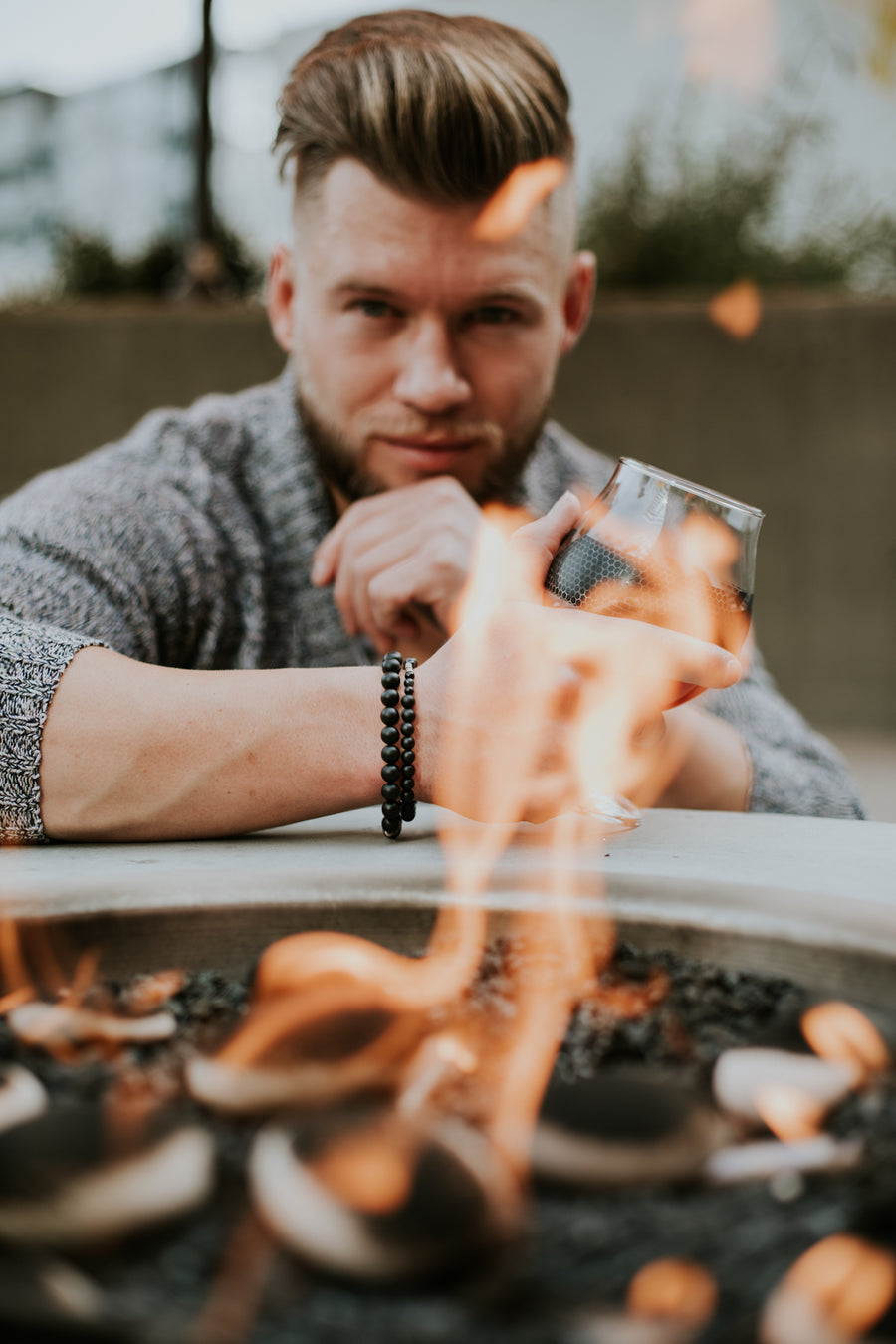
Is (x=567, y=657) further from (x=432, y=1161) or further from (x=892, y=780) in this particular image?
(x=892, y=780)

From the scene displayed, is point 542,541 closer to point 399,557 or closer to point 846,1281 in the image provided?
point 399,557

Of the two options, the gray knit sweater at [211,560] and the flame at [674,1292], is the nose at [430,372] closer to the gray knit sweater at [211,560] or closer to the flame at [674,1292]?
the gray knit sweater at [211,560]

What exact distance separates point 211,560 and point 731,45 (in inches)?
113

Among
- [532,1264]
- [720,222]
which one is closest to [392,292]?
[532,1264]

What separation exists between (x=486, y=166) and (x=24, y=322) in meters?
2.65

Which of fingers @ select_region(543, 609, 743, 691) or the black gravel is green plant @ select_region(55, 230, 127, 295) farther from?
the black gravel

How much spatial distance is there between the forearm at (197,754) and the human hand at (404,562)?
367 mm

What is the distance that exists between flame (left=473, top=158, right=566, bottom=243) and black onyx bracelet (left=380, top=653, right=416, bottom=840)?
84 cm

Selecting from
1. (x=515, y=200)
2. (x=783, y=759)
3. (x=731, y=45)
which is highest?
(x=731, y=45)

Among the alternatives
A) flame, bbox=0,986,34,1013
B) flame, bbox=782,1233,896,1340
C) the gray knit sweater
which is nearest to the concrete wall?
the gray knit sweater

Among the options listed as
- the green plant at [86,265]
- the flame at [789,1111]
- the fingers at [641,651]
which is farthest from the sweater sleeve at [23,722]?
the green plant at [86,265]

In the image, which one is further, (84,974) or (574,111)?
(574,111)

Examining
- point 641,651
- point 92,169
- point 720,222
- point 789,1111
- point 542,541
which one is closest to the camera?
point 789,1111

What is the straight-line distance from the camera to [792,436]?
3.36 metres
